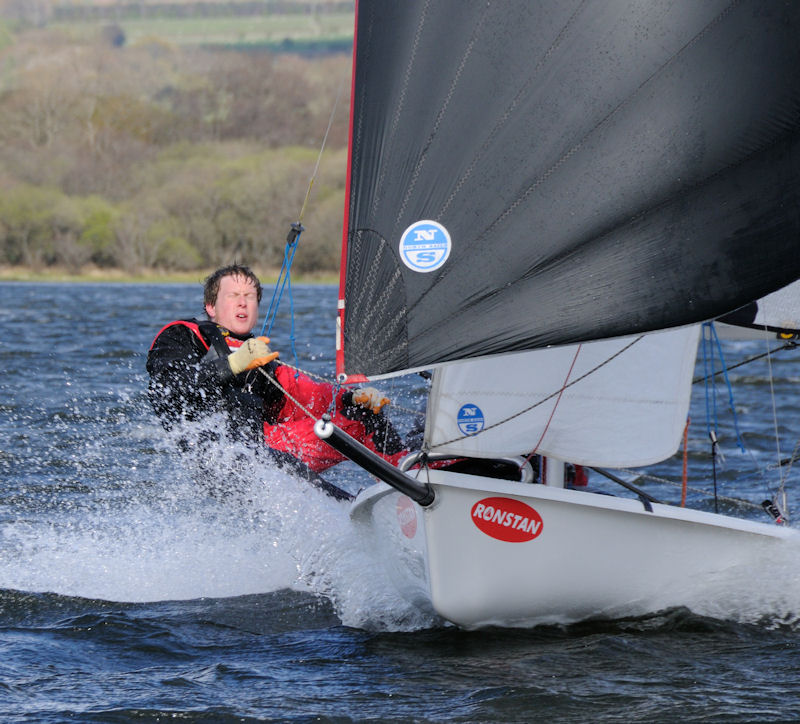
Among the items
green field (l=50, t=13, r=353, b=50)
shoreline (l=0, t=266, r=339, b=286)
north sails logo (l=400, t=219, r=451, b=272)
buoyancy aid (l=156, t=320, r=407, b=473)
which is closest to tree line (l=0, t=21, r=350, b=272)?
shoreline (l=0, t=266, r=339, b=286)

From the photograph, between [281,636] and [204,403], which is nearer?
[281,636]

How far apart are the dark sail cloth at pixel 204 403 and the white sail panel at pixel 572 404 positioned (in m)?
0.97

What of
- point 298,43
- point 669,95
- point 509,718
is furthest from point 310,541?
point 298,43

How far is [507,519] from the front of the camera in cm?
360

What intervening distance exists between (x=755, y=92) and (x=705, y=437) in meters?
5.83

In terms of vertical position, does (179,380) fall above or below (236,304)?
below

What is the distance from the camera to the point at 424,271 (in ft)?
10.7

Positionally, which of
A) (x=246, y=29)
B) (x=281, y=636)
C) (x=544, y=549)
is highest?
(x=246, y=29)

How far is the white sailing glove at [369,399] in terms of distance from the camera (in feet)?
14.3

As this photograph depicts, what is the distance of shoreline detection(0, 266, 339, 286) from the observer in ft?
126

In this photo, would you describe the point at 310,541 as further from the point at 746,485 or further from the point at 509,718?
the point at 746,485

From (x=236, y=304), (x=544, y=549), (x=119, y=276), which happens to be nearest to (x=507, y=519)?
(x=544, y=549)

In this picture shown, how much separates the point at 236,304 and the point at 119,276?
37602mm

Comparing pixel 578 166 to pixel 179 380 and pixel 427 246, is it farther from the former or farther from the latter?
pixel 179 380
